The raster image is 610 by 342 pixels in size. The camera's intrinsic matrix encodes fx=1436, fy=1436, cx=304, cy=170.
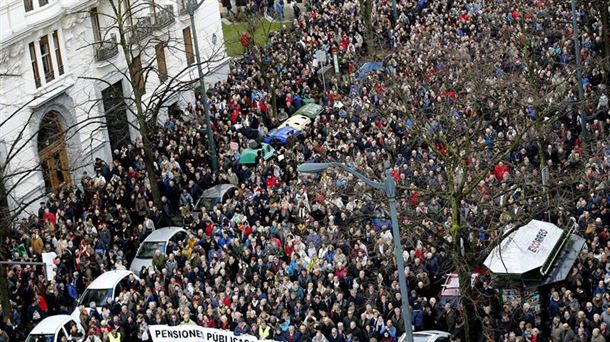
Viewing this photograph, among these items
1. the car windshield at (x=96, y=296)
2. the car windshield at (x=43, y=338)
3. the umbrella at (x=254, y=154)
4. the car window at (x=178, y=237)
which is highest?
the car windshield at (x=43, y=338)

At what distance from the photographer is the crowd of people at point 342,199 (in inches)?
1409

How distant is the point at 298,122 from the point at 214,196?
6.93 m

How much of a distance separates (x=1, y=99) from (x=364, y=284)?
1724 centimetres

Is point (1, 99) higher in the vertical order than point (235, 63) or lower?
higher

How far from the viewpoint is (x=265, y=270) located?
39438 mm

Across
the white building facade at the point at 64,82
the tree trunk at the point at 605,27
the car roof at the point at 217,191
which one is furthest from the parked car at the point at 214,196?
the tree trunk at the point at 605,27

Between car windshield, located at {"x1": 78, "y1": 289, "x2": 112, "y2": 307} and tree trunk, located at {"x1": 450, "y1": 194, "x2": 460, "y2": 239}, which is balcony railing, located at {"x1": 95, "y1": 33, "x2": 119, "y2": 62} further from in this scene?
tree trunk, located at {"x1": 450, "y1": 194, "x2": 460, "y2": 239}

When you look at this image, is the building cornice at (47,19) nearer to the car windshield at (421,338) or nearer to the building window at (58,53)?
the building window at (58,53)

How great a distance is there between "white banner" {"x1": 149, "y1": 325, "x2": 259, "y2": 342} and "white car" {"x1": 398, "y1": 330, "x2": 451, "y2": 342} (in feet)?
15.4

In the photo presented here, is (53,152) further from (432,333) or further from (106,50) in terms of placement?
(432,333)

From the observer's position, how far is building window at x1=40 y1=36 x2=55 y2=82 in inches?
2015

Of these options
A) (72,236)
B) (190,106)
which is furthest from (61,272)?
(190,106)

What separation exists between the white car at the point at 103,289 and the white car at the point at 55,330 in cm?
122

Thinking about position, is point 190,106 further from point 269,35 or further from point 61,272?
point 61,272
